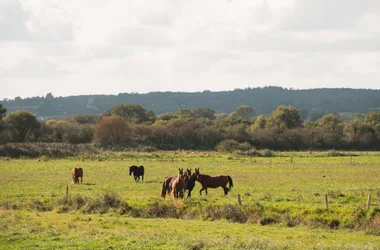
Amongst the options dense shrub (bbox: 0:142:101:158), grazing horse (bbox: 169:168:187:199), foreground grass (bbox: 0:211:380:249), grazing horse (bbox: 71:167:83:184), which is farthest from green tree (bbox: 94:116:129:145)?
foreground grass (bbox: 0:211:380:249)

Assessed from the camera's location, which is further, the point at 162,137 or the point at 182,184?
the point at 162,137

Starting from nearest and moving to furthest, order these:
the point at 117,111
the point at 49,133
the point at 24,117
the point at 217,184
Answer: the point at 217,184 → the point at 24,117 → the point at 49,133 → the point at 117,111

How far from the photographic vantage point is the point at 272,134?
107m

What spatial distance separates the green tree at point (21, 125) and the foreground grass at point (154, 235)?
8046 centimetres

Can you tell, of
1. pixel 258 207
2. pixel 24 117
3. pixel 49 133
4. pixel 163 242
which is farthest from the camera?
pixel 49 133

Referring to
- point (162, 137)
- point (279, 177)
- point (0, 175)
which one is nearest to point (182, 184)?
point (279, 177)

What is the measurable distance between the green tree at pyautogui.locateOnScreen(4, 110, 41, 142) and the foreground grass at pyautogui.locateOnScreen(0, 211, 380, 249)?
80463 millimetres

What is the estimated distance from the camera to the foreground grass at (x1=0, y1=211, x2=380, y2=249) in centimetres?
1858

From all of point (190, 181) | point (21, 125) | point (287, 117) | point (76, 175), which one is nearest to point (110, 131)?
point (21, 125)

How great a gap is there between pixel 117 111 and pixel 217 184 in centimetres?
11130

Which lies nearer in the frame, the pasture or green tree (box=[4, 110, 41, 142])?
the pasture

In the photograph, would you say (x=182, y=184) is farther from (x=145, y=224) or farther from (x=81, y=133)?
(x=81, y=133)

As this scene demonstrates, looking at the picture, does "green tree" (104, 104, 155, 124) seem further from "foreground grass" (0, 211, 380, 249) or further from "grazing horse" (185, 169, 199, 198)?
"foreground grass" (0, 211, 380, 249)

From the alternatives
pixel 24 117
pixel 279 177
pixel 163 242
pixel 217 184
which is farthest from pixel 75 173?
pixel 24 117
